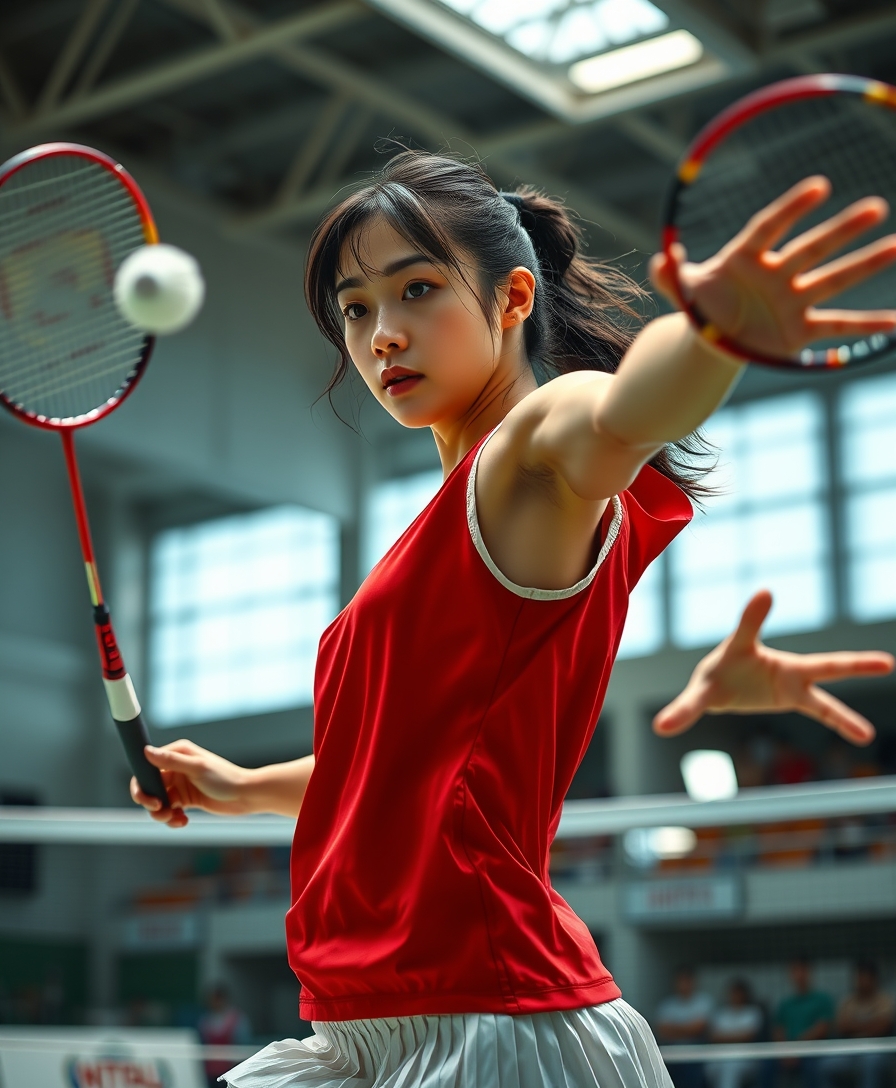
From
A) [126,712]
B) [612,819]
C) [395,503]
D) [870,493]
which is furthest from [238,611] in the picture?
[126,712]

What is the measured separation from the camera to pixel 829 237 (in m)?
1.21

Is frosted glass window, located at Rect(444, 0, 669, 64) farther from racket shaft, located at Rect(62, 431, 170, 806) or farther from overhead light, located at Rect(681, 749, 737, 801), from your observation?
overhead light, located at Rect(681, 749, 737, 801)

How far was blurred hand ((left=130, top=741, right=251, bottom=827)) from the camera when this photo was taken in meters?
2.11

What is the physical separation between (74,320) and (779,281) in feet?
4.31

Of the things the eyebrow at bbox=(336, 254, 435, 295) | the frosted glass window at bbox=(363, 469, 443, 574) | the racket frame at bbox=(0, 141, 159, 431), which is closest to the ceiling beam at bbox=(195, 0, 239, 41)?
the frosted glass window at bbox=(363, 469, 443, 574)

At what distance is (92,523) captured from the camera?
18266 millimetres

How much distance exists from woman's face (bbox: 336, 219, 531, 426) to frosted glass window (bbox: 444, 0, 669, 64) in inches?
253

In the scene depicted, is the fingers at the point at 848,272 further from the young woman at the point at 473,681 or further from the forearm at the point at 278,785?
the forearm at the point at 278,785

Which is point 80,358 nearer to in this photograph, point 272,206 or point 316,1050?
point 316,1050

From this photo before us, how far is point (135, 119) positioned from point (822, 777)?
8.88m

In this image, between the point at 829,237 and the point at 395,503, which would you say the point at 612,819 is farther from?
the point at 395,503

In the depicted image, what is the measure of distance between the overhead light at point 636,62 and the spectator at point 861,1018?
18.4ft

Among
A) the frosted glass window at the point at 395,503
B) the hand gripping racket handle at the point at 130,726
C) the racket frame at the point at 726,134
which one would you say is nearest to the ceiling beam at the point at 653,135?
the frosted glass window at the point at 395,503

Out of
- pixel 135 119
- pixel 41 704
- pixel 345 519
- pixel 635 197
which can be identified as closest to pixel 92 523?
pixel 41 704
